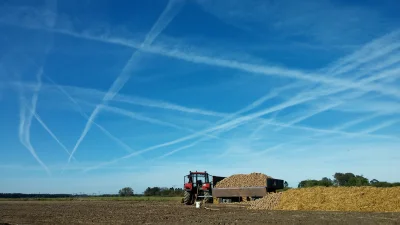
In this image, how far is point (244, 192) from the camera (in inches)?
1192

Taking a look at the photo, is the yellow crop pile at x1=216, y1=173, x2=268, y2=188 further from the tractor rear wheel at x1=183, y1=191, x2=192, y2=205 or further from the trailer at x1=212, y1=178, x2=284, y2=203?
the tractor rear wheel at x1=183, y1=191, x2=192, y2=205

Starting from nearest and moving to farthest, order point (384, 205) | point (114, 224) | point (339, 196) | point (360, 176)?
1. point (114, 224)
2. point (384, 205)
3. point (339, 196)
4. point (360, 176)

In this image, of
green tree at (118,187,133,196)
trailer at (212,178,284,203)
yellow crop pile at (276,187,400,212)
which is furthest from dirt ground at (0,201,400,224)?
green tree at (118,187,133,196)

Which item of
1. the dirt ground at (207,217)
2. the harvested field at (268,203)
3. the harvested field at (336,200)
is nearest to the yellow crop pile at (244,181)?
the harvested field at (268,203)

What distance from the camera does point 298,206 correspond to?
2391cm

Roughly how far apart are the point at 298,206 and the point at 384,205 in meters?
5.08

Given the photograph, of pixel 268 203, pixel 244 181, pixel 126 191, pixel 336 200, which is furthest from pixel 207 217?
pixel 126 191

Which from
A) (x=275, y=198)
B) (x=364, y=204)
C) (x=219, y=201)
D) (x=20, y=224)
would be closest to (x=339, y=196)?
(x=364, y=204)

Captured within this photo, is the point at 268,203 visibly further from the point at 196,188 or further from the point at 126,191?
the point at 126,191

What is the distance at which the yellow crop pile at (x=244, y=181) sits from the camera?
31.3 meters

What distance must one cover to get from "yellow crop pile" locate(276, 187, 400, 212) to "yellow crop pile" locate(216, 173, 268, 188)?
524 cm

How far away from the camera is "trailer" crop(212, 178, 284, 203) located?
29.5 meters

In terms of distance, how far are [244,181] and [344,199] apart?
1067 centimetres

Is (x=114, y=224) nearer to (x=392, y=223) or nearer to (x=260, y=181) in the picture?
(x=392, y=223)
